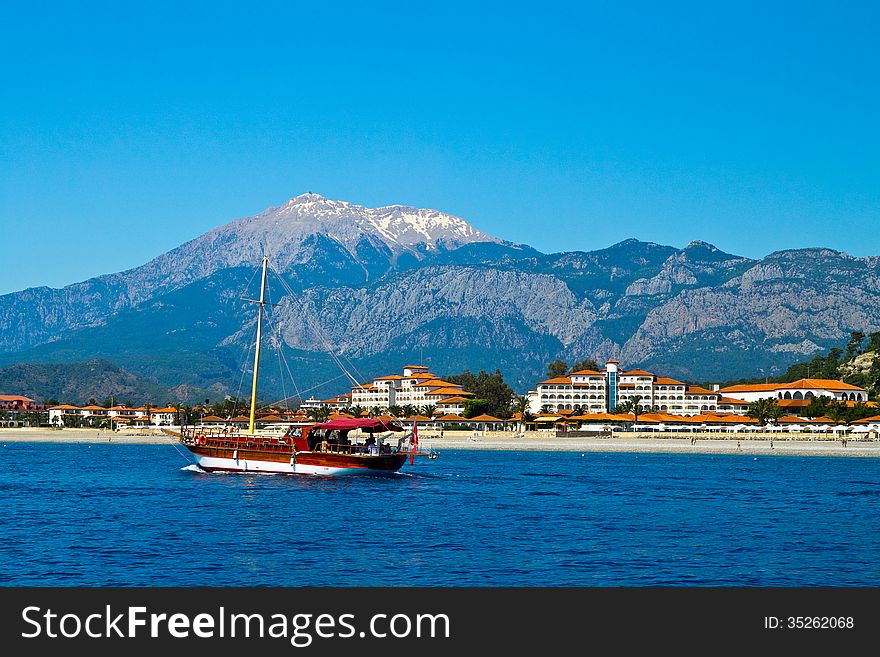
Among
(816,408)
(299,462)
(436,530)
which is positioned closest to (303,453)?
(299,462)

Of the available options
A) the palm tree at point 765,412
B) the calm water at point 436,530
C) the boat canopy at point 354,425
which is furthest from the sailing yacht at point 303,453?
the palm tree at point 765,412

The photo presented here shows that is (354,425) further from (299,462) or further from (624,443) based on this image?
(624,443)

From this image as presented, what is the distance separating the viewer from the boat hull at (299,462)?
255ft

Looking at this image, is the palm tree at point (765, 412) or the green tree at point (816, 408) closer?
the green tree at point (816, 408)

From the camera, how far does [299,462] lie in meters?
78.2

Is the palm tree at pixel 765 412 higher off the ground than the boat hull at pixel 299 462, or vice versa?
the palm tree at pixel 765 412

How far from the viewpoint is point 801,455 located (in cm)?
12812

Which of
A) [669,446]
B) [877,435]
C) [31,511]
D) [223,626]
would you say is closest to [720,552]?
[223,626]

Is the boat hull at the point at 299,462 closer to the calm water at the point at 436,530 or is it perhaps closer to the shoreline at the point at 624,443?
the calm water at the point at 436,530

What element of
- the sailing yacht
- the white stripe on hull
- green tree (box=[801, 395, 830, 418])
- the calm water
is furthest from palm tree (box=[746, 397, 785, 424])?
the white stripe on hull

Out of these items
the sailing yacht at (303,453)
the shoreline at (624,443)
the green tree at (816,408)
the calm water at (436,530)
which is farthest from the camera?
the green tree at (816,408)

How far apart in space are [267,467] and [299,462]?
9.70ft

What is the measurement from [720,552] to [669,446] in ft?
341

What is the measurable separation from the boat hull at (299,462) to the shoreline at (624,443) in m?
60.3
